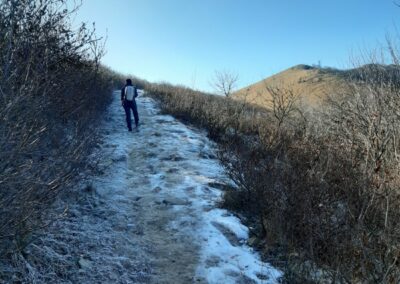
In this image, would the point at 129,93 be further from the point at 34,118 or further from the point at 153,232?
the point at 34,118

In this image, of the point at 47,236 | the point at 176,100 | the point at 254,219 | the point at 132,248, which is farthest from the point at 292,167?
the point at 176,100

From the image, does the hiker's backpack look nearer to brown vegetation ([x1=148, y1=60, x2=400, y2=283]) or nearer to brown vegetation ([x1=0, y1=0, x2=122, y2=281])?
brown vegetation ([x1=0, y1=0, x2=122, y2=281])

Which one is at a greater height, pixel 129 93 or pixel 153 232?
pixel 129 93

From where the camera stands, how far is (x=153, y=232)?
4512mm

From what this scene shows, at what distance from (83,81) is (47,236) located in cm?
499

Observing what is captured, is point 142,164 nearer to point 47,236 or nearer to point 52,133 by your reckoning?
point 52,133

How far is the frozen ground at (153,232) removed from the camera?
358cm

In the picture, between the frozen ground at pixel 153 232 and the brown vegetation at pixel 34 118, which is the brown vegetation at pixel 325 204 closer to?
the frozen ground at pixel 153 232

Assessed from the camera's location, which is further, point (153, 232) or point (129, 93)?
point (129, 93)

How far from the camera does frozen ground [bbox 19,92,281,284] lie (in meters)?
3.58

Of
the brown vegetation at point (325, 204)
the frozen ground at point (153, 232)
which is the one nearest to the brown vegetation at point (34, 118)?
the frozen ground at point (153, 232)

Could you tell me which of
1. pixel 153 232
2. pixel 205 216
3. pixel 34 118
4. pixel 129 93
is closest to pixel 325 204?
pixel 205 216

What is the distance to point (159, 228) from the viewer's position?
4625 millimetres

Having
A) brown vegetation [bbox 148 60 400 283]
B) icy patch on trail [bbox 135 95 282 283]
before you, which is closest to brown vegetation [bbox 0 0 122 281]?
icy patch on trail [bbox 135 95 282 283]
